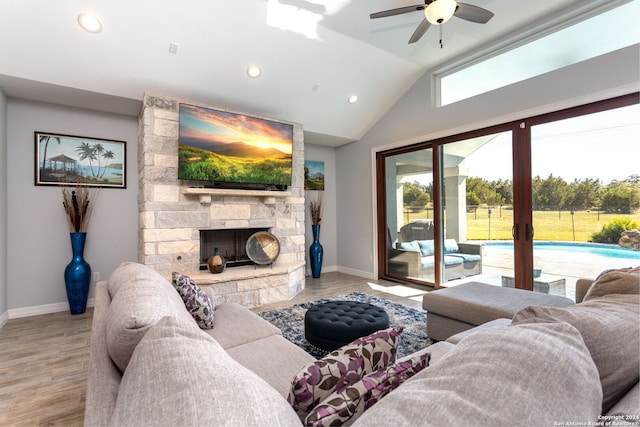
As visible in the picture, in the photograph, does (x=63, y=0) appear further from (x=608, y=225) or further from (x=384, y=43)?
(x=608, y=225)

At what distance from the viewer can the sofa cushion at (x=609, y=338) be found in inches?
28.2

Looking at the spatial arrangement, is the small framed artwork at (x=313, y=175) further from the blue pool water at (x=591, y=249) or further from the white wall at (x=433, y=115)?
the blue pool water at (x=591, y=249)

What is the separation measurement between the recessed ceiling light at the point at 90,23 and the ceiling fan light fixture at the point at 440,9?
119 inches

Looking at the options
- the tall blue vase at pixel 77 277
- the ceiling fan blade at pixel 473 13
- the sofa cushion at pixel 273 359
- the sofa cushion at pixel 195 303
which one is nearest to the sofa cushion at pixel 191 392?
the sofa cushion at pixel 273 359

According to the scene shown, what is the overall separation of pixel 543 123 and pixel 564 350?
11.9ft

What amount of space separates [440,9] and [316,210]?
149 inches

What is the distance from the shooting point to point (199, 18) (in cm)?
300

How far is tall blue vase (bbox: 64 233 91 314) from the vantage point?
11.1ft

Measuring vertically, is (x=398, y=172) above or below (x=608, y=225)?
above

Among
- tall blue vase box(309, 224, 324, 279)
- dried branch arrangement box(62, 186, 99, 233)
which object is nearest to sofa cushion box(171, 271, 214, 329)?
dried branch arrangement box(62, 186, 99, 233)

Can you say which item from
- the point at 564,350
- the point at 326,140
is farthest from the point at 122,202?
the point at 564,350

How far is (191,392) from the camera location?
0.56m

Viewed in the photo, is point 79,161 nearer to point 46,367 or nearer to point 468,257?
point 46,367

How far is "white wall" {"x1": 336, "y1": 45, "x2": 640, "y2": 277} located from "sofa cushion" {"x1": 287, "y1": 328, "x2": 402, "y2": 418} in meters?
3.50
